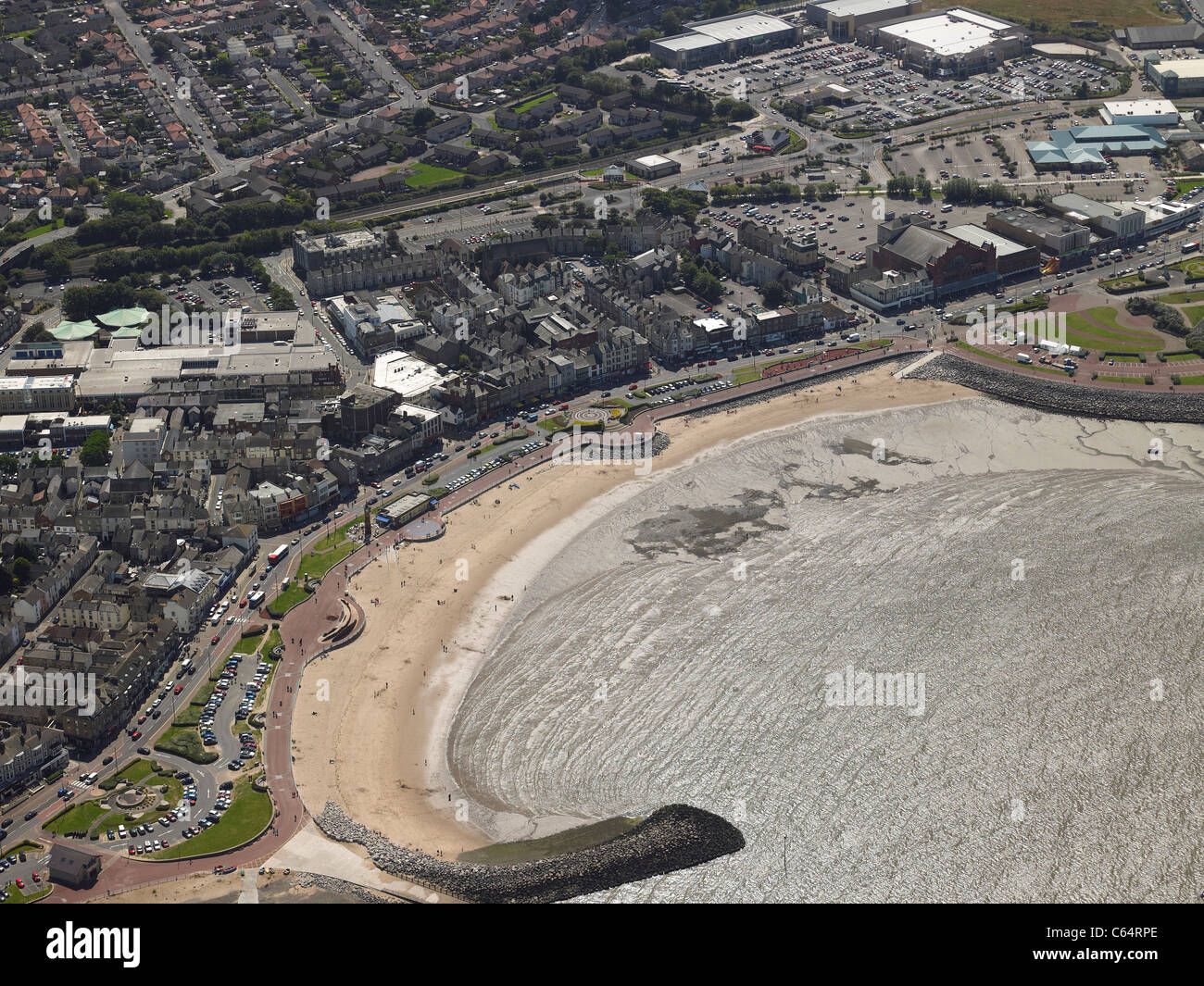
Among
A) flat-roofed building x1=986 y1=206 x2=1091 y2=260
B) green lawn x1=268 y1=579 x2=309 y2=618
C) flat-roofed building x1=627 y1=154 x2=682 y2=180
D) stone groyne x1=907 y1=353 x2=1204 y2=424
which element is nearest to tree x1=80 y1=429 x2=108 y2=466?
green lawn x1=268 y1=579 x2=309 y2=618

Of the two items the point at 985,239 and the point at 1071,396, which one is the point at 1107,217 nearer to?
the point at 985,239

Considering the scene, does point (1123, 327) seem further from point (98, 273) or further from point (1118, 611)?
point (98, 273)

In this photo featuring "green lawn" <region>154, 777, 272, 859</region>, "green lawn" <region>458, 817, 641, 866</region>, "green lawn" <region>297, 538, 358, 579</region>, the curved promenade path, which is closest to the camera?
the curved promenade path

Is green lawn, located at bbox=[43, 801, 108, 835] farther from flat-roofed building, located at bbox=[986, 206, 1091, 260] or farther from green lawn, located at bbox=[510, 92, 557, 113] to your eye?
green lawn, located at bbox=[510, 92, 557, 113]

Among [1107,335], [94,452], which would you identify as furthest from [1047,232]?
[94,452]

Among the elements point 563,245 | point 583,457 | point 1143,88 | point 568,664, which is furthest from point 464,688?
point 1143,88

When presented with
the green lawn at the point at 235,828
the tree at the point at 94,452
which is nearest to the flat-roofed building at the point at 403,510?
the tree at the point at 94,452
